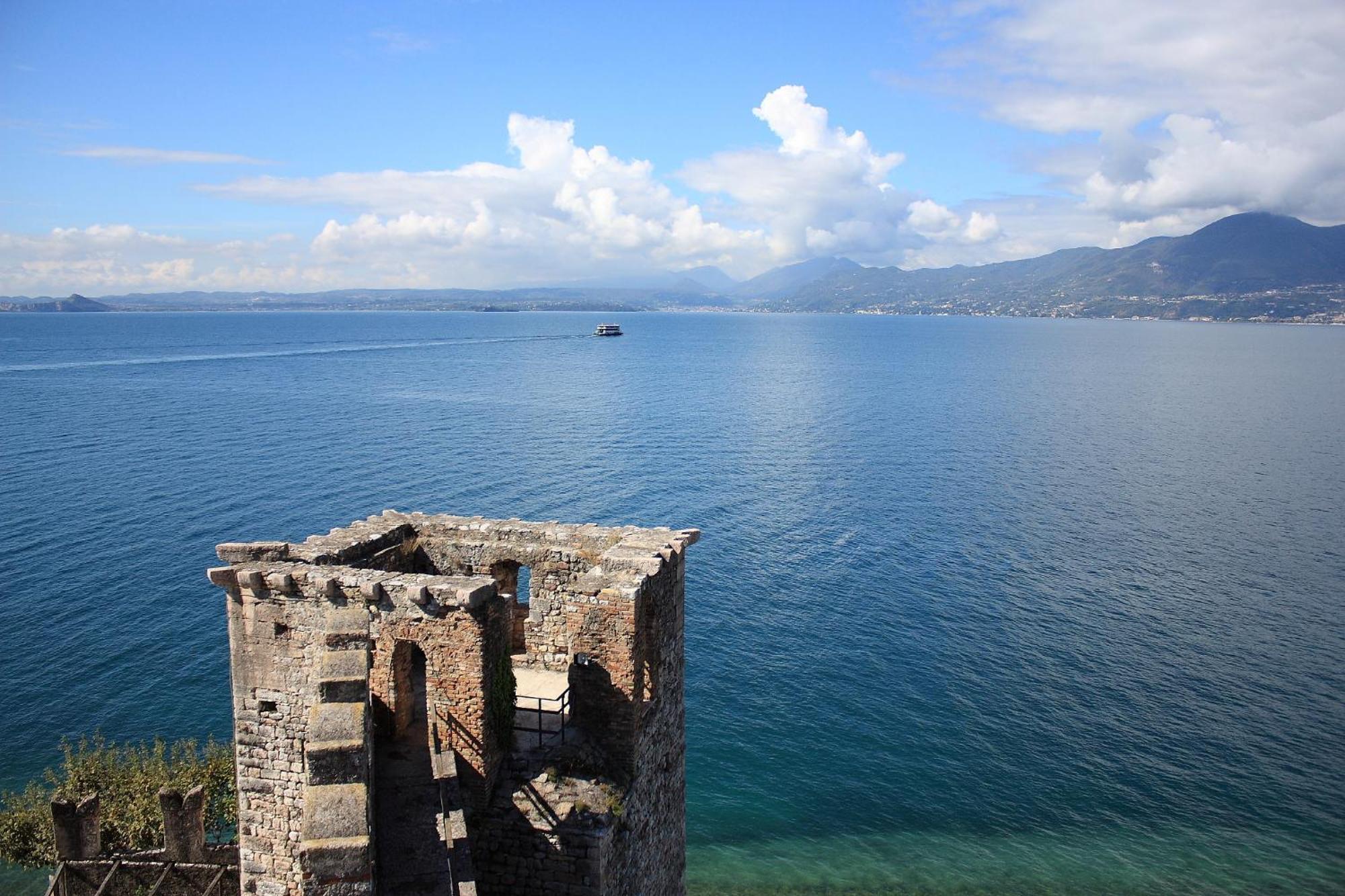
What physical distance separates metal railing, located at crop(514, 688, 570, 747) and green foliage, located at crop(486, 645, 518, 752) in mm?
409

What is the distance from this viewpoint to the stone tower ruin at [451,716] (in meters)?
A: 13.1

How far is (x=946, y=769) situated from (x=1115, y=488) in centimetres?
4943

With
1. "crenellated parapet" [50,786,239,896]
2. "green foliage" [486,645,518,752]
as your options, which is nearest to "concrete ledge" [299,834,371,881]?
"green foliage" [486,645,518,752]

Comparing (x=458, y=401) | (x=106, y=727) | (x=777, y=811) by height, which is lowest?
(x=777, y=811)

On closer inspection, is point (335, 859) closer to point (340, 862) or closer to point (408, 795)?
point (340, 862)

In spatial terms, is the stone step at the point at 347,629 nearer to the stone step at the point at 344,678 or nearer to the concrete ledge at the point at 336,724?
the stone step at the point at 344,678

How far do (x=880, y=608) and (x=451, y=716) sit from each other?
142 feet

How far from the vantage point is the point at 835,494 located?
3022 inches

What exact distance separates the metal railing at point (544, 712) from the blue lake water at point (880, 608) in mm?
21130

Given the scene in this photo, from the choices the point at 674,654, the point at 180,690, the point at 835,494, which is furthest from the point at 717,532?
the point at 674,654

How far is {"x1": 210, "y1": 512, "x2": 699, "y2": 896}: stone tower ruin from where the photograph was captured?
13086mm

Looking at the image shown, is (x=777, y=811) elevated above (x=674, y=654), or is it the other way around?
(x=674, y=654)

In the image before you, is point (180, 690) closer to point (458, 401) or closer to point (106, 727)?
point (106, 727)

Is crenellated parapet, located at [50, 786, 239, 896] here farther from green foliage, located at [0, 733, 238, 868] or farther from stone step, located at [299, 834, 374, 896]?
stone step, located at [299, 834, 374, 896]
